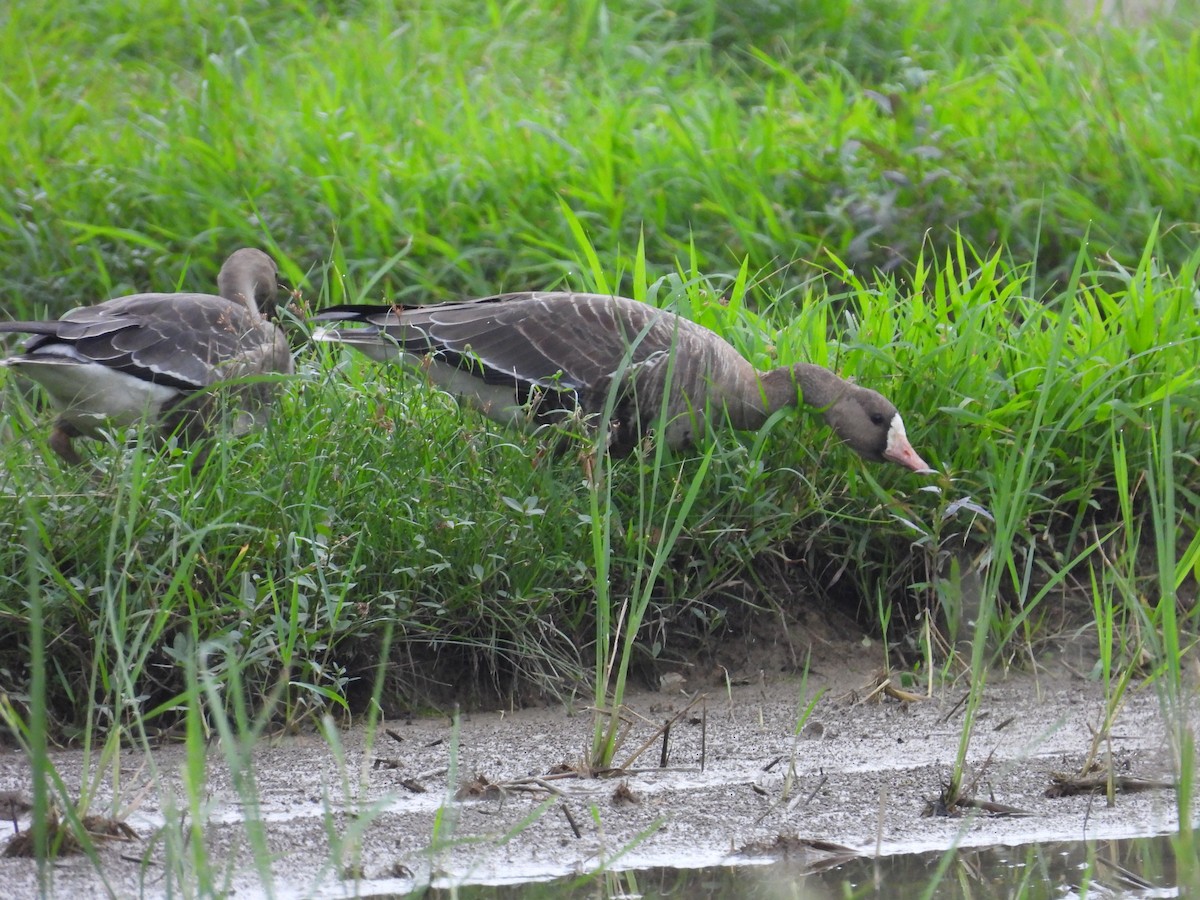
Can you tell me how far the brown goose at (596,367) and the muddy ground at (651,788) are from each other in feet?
2.51

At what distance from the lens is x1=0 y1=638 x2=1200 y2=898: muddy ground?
2.98m

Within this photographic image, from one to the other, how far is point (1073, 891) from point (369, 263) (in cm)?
Result: 377

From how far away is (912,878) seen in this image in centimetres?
300

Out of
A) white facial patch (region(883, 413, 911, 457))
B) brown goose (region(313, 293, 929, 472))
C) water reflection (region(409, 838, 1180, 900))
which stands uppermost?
brown goose (region(313, 293, 929, 472))

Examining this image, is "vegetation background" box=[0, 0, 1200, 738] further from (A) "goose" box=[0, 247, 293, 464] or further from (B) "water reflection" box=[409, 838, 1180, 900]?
(B) "water reflection" box=[409, 838, 1180, 900]

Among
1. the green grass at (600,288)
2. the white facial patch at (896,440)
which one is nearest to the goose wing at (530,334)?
the green grass at (600,288)

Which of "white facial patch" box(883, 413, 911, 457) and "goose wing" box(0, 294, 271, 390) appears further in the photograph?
"goose wing" box(0, 294, 271, 390)

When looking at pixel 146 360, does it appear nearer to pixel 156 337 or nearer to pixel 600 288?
pixel 156 337

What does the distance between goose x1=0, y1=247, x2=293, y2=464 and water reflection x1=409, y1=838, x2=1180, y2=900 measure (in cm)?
196

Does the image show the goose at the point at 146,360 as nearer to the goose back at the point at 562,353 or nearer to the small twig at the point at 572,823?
the goose back at the point at 562,353

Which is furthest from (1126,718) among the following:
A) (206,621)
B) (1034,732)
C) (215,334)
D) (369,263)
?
(369,263)

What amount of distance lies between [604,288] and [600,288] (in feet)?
0.09

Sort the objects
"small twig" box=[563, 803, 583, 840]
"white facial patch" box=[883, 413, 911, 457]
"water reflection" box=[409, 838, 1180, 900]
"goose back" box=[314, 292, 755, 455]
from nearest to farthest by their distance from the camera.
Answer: "water reflection" box=[409, 838, 1180, 900] < "small twig" box=[563, 803, 583, 840] < "white facial patch" box=[883, 413, 911, 457] < "goose back" box=[314, 292, 755, 455]

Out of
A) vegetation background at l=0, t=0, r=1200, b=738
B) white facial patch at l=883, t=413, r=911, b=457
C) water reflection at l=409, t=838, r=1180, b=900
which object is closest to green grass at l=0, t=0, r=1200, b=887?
vegetation background at l=0, t=0, r=1200, b=738
